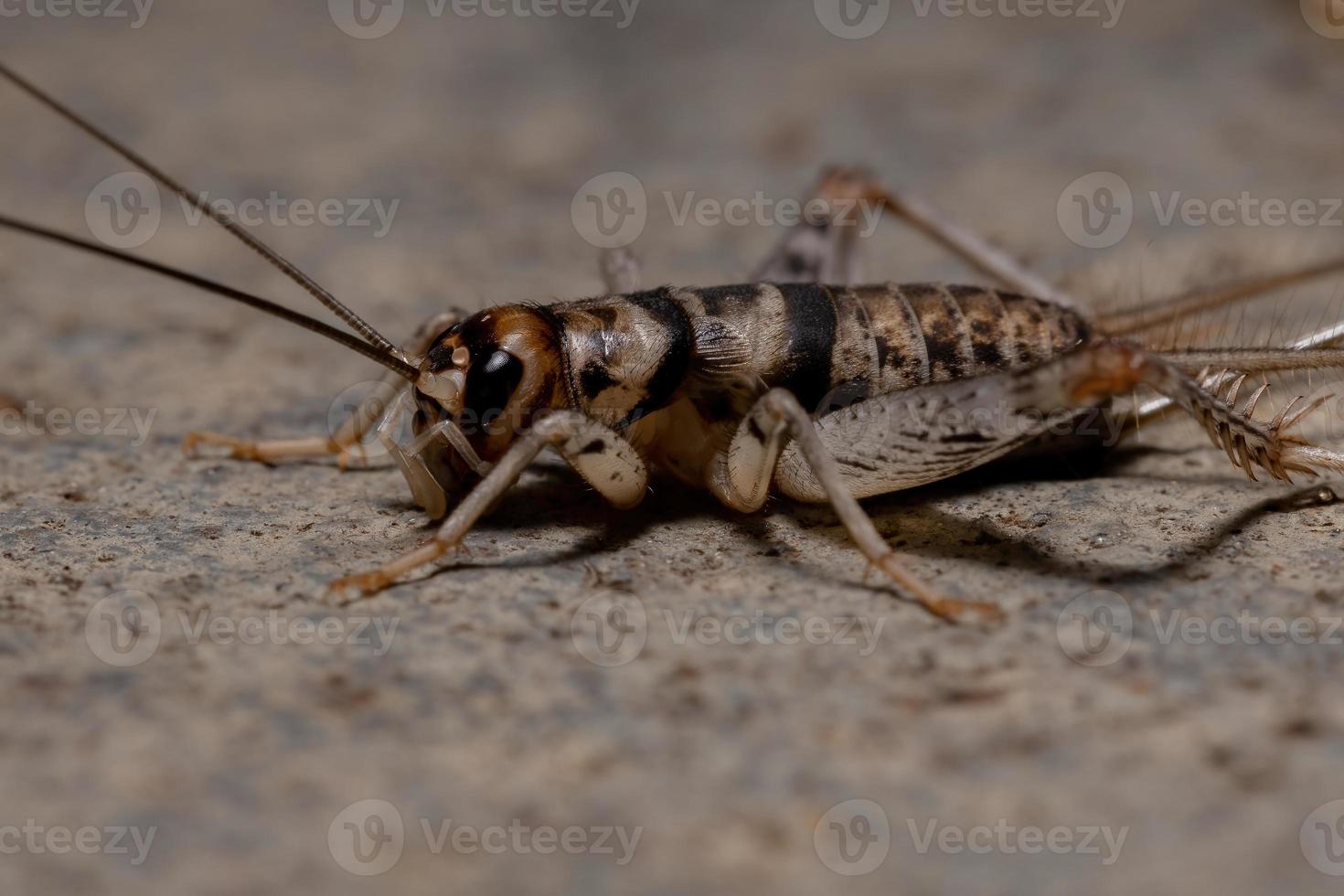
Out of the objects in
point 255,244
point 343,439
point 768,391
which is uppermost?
point 255,244

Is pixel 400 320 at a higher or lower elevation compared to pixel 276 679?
higher

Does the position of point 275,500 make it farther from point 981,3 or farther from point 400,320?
point 981,3

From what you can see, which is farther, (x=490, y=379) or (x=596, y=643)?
(x=490, y=379)

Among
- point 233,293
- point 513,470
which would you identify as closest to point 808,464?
point 513,470

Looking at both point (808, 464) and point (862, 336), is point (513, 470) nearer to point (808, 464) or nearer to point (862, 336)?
point (808, 464)

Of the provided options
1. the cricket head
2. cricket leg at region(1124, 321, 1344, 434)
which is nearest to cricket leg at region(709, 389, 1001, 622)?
the cricket head

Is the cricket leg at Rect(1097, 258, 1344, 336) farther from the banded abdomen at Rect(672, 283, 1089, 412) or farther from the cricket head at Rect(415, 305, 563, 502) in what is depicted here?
the cricket head at Rect(415, 305, 563, 502)

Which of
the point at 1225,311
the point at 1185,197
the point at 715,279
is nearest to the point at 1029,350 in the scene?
the point at 1225,311
